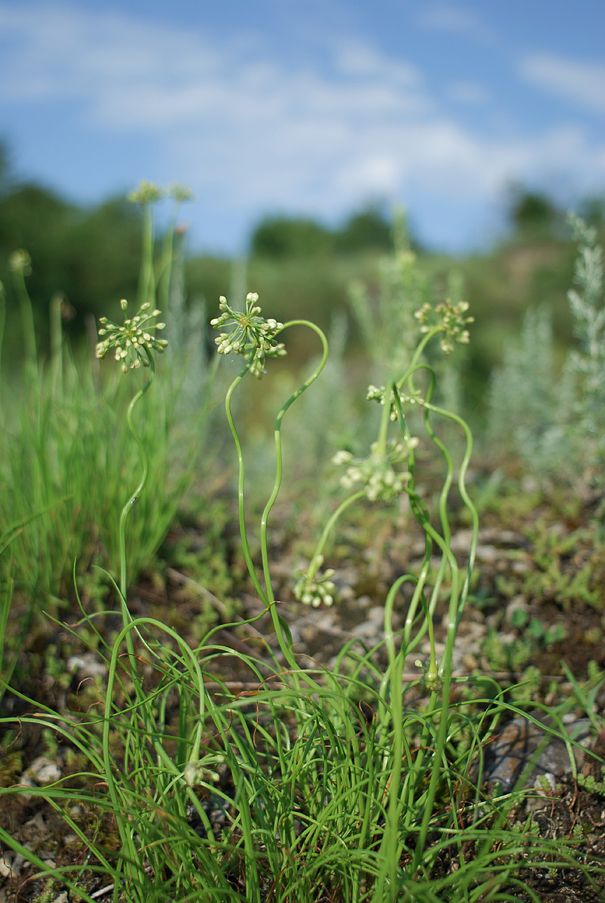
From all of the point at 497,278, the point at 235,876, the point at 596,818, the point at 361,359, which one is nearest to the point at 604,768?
the point at 596,818

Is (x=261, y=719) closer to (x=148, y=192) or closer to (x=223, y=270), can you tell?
(x=148, y=192)

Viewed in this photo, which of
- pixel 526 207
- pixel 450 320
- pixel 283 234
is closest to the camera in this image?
pixel 450 320

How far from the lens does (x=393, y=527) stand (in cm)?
294

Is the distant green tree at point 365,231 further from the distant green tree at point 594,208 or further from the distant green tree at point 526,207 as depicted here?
the distant green tree at point 594,208

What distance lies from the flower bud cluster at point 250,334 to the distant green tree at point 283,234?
32.9 meters

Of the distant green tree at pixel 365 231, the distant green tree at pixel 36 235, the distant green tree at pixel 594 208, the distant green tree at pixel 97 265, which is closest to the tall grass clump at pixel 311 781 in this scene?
the distant green tree at pixel 36 235

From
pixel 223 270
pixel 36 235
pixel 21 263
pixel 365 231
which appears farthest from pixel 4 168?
pixel 365 231

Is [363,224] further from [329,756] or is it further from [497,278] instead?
[329,756]

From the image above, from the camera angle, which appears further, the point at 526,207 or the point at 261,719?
the point at 526,207

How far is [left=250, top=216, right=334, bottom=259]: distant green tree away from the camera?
33.7 m

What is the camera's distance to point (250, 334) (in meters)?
1.31

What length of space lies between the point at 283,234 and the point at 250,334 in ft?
117

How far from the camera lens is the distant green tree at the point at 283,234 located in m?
33.7

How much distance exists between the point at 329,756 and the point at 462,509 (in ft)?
5.61
